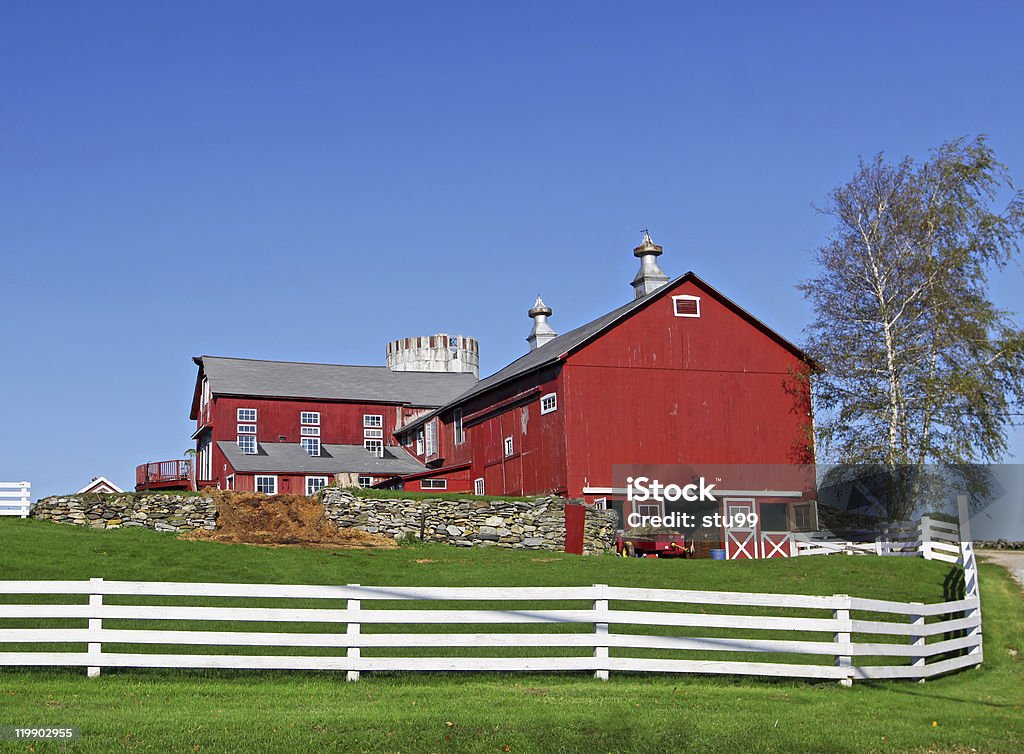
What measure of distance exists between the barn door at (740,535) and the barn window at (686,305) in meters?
7.15

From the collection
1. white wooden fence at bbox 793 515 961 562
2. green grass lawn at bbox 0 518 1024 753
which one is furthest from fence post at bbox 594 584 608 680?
white wooden fence at bbox 793 515 961 562

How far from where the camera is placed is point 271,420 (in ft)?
183

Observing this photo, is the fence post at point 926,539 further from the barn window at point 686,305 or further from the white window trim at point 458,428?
the white window trim at point 458,428

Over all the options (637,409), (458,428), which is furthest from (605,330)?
(458,428)

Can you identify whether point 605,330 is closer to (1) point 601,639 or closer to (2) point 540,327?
(2) point 540,327

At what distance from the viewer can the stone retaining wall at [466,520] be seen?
3403cm

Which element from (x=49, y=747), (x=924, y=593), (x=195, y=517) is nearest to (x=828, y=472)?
(x=924, y=593)

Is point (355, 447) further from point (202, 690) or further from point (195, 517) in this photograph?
point (202, 690)

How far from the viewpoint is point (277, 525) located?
3281cm

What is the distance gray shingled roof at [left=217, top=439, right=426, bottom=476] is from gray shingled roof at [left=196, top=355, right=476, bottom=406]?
3049 millimetres

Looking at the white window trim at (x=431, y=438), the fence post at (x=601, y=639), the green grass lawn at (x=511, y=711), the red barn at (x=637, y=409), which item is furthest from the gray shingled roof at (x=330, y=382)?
the fence post at (x=601, y=639)

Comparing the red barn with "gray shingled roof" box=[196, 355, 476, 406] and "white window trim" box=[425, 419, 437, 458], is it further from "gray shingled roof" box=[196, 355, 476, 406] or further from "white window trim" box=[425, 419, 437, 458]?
"gray shingled roof" box=[196, 355, 476, 406]

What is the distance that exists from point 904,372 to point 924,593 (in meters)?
14.3

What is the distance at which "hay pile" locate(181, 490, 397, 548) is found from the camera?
31.3 metres
